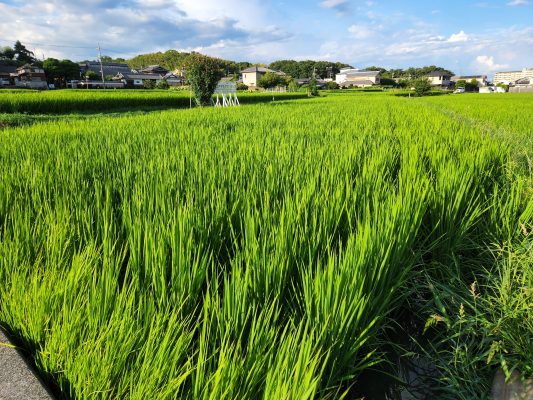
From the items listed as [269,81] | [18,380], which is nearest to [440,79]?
[269,81]

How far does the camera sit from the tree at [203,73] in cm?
1603

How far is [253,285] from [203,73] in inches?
642

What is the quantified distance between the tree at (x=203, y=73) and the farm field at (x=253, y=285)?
14.3 m

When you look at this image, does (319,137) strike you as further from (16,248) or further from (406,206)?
(16,248)

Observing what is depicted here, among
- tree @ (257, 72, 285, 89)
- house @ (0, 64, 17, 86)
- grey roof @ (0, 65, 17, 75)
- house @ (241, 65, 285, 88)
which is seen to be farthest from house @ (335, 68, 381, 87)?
house @ (0, 64, 17, 86)

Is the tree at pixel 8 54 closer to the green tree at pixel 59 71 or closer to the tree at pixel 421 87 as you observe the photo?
the green tree at pixel 59 71

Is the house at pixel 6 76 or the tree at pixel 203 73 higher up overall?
the house at pixel 6 76

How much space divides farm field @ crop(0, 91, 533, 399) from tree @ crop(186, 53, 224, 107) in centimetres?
1430

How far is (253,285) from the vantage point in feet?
3.95

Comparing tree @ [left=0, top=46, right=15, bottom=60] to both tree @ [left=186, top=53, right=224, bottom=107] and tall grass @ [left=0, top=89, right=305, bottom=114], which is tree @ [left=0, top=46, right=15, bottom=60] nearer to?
tall grass @ [left=0, top=89, right=305, bottom=114]

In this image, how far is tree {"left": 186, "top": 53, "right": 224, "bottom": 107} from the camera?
1603cm

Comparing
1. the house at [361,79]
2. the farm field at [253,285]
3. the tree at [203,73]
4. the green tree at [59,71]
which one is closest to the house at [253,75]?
the house at [361,79]

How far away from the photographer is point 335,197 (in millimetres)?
1856

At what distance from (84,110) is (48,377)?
60.3 ft
